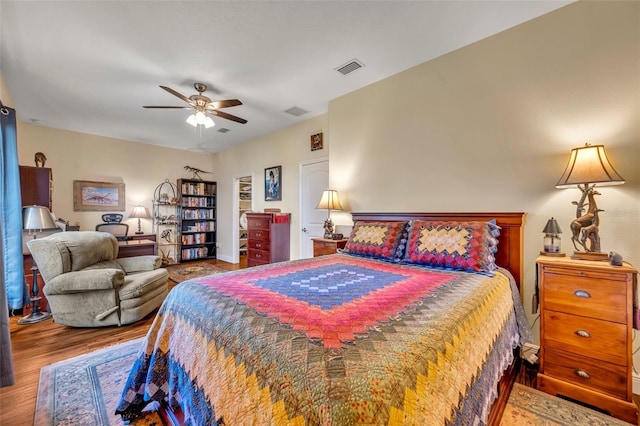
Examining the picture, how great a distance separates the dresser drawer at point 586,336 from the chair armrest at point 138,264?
417cm

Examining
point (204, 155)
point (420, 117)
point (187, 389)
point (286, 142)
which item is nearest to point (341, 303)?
point (187, 389)

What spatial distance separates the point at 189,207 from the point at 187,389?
5.87 metres

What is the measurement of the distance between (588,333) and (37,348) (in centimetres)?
421

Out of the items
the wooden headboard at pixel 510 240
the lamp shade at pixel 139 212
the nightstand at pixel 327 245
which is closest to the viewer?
the wooden headboard at pixel 510 240

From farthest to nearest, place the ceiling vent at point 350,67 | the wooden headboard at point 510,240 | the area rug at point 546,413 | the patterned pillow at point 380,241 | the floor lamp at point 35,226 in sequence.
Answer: the floor lamp at point 35,226 < the ceiling vent at point 350,67 < the patterned pillow at point 380,241 < the wooden headboard at point 510,240 < the area rug at point 546,413

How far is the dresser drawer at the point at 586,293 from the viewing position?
1.54 meters

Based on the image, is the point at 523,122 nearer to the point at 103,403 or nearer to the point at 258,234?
the point at 103,403

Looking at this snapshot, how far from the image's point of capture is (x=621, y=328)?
1.53 m

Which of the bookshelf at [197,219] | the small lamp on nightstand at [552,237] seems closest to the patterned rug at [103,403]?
the small lamp on nightstand at [552,237]

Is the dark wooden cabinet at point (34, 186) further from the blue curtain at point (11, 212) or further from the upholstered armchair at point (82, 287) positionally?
the upholstered armchair at point (82, 287)

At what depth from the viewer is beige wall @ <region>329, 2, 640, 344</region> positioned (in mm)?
1837

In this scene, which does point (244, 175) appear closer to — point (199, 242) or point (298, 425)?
point (199, 242)

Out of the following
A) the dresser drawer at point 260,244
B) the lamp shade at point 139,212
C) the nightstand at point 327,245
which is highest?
the lamp shade at point 139,212

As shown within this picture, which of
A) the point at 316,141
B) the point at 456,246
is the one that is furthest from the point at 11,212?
the point at 456,246
